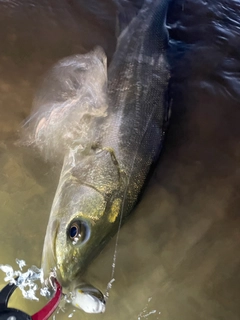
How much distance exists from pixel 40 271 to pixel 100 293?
35 centimetres

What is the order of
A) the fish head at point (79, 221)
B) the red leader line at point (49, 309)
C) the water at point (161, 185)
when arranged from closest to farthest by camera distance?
the red leader line at point (49, 309)
the fish head at point (79, 221)
the water at point (161, 185)

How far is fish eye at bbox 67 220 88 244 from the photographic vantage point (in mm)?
1812

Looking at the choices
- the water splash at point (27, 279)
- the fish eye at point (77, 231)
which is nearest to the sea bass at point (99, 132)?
the fish eye at point (77, 231)

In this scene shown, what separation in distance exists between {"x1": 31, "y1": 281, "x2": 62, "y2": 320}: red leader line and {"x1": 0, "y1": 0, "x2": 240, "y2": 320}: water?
0.68 feet

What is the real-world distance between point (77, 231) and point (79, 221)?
6 cm

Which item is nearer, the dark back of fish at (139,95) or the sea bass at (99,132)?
the sea bass at (99,132)

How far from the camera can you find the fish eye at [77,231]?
5.94 feet

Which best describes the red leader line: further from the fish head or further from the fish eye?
the fish eye

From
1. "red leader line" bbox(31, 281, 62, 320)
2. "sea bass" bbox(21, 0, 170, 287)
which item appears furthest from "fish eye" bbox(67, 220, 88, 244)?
"red leader line" bbox(31, 281, 62, 320)

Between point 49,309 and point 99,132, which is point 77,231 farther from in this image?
point 99,132

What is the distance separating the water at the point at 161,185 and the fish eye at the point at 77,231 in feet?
0.90

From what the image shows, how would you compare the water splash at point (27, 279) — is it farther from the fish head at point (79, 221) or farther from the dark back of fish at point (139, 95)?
the dark back of fish at point (139, 95)

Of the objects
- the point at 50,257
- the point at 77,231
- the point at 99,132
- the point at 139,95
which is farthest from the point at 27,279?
the point at 139,95

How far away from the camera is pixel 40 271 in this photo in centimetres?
193
